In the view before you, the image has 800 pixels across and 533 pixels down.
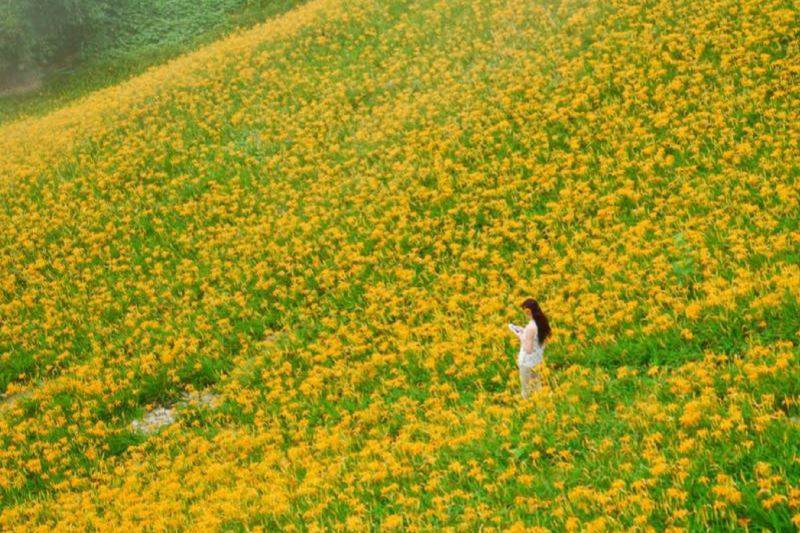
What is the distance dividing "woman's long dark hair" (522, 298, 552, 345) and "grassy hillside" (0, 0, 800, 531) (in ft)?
1.96

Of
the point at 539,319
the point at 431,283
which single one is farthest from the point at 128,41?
the point at 539,319

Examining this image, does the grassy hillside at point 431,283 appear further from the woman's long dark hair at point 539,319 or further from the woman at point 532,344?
the woman's long dark hair at point 539,319

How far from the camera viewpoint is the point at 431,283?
1325cm

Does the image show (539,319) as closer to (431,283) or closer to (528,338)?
(528,338)

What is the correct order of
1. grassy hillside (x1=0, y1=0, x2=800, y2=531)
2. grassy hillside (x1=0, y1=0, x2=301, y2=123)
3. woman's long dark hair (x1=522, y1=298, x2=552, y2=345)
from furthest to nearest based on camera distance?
grassy hillside (x1=0, y1=0, x2=301, y2=123)
woman's long dark hair (x1=522, y1=298, x2=552, y2=345)
grassy hillside (x1=0, y1=0, x2=800, y2=531)

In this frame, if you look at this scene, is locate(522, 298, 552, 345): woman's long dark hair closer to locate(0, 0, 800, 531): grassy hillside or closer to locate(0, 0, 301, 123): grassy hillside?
locate(0, 0, 800, 531): grassy hillside

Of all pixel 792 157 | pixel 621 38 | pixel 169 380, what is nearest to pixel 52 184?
pixel 169 380

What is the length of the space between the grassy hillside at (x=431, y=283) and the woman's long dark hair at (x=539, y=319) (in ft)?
1.96

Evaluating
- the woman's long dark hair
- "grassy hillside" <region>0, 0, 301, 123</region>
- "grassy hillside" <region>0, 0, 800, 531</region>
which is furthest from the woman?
"grassy hillside" <region>0, 0, 301, 123</region>

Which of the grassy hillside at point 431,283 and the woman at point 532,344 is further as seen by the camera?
Answer: the woman at point 532,344

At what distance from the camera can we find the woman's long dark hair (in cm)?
868

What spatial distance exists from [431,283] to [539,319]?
4.65m

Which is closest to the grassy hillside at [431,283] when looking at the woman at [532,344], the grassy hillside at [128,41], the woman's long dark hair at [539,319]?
the woman at [532,344]

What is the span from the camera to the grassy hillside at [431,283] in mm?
6836
